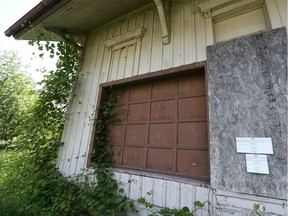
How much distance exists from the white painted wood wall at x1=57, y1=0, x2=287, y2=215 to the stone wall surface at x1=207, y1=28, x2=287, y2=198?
7.2 inches

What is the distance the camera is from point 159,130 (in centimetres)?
262

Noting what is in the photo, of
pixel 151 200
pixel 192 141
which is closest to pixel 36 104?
pixel 151 200

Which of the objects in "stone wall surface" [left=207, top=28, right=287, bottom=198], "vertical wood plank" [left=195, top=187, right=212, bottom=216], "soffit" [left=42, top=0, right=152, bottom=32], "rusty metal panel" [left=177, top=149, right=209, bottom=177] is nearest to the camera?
"stone wall surface" [left=207, top=28, right=287, bottom=198]

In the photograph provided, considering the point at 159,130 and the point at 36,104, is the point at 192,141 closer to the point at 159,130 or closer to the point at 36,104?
the point at 159,130

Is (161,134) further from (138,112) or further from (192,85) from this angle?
(192,85)

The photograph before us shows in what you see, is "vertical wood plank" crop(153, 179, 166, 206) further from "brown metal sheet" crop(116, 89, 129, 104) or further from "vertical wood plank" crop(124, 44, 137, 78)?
"vertical wood plank" crop(124, 44, 137, 78)

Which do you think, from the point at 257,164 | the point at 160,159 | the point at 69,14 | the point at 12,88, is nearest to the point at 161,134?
the point at 160,159

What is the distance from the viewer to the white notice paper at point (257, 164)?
5.18 feet

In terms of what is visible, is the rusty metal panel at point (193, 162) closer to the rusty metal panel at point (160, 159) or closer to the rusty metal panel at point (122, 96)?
the rusty metal panel at point (160, 159)

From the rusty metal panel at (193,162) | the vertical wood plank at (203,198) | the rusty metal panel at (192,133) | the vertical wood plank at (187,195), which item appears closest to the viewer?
the vertical wood plank at (203,198)

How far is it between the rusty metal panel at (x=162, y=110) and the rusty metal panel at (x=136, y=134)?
0.28 metres

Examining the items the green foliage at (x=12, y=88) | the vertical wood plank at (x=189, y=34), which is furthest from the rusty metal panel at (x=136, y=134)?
the green foliage at (x=12, y=88)

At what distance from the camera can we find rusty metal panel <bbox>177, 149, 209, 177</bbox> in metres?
2.11

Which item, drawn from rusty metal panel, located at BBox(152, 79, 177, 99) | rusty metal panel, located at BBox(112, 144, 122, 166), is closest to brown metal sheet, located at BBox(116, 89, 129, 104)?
rusty metal panel, located at BBox(152, 79, 177, 99)
